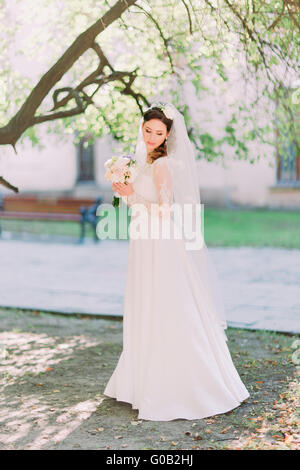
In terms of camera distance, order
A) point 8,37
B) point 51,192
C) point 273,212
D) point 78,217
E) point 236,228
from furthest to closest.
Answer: point 51,192
point 273,212
point 236,228
point 78,217
point 8,37

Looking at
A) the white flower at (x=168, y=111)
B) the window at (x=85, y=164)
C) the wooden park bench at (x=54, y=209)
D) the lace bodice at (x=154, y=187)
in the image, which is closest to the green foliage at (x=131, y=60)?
the white flower at (x=168, y=111)

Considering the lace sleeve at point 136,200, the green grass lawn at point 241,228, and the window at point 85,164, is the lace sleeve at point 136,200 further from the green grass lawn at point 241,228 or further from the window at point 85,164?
the window at point 85,164

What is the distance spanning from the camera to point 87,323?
7.70 meters

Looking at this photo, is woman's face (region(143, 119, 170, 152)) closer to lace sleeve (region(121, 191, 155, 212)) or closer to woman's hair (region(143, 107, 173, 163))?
woman's hair (region(143, 107, 173, 163))

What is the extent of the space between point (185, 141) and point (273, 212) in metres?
15.4

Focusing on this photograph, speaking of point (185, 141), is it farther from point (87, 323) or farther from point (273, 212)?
point (273, 212)

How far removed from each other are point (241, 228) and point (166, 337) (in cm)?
1187

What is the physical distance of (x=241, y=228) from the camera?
16125mm

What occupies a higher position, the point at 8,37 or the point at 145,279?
the point at 8,37

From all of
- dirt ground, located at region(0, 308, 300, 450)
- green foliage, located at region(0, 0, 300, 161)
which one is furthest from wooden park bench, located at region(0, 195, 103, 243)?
dirt ground, located at region(0, 308, 300, 450)

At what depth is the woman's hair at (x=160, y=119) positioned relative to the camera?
4551mm

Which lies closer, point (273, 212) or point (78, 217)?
point (78, 217)
